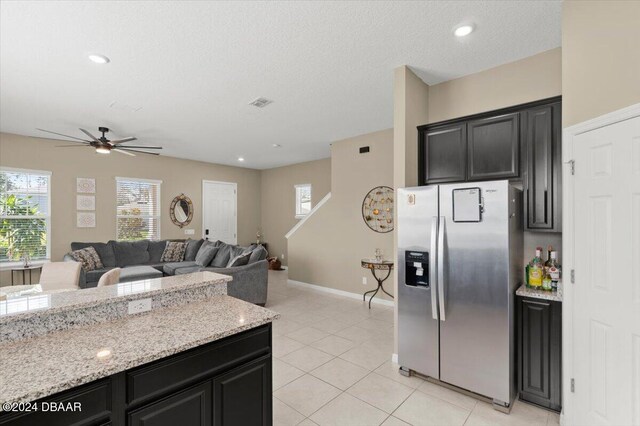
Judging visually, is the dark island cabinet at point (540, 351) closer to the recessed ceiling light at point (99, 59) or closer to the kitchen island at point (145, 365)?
the kitchen island at point (145, 365)

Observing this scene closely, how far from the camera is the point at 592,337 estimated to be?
1888mm

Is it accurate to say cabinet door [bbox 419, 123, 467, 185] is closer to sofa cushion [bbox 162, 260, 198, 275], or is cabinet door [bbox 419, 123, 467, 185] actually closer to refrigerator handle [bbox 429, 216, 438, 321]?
refrigerator handle [bbox 429, 216, 438, 321]

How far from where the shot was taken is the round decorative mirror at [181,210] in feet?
24.1

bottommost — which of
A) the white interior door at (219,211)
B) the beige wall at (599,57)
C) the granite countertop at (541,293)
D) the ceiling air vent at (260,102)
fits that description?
the granite countertop at (541,293)

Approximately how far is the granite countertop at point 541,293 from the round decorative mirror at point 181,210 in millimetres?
7185

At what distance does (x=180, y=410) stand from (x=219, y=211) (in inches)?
290

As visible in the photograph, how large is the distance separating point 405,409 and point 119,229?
6659mm

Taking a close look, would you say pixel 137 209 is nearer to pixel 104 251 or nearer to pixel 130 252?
pixel 130 252

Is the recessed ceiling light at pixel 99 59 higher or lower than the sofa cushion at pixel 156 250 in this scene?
higher

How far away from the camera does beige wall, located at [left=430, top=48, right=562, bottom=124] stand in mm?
2754

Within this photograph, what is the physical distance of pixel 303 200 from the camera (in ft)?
26.6

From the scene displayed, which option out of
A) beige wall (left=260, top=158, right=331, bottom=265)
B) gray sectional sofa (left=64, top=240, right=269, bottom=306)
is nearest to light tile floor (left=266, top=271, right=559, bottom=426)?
gray sectional sofa (left=64, top=240, right=269, bottom=306)

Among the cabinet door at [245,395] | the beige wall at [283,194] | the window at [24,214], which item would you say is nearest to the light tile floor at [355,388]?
the cabinet door at [245,395]

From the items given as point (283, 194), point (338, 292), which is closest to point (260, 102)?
point (338, 292)
